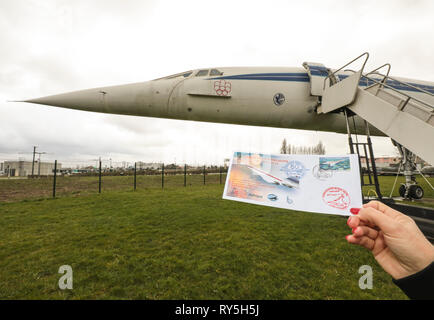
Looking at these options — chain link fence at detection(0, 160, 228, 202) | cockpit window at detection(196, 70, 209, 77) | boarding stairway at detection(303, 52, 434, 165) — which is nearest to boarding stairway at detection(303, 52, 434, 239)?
boarding stairway at detection(303, 52, 434, 165)

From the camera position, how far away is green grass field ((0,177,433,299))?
2566 mm

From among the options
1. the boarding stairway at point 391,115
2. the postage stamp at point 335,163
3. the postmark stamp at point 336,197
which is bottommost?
the postmark stamp at point 336,197

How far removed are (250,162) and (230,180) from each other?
1.16 ft

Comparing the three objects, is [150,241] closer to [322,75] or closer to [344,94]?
[344,94]

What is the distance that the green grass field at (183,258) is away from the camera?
257 cm

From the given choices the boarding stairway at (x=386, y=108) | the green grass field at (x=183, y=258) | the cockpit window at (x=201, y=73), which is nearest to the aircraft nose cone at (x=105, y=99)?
the cockpit window at (x=201, y=73)

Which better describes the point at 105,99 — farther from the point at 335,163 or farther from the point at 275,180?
the point at 335,163

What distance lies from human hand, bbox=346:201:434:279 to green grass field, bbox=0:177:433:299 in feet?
5.48

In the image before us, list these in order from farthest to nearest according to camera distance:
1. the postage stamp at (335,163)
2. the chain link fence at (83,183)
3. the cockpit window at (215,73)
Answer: the chain link fence at (83,183) < the cockpit window at (215,73) < the postage stamp at (335,163)

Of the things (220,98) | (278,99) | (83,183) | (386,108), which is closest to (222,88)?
(220,98)

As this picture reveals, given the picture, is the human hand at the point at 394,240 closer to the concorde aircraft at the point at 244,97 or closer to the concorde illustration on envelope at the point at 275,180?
the concorde illustration on envelope at the point at 275,180

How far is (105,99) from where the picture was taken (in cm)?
484

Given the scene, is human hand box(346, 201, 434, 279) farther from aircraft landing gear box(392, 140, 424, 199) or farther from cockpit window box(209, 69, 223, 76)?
aircraft landing gear box(392, 140, 424, 199)

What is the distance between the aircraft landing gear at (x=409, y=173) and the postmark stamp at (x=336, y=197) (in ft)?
26.8
